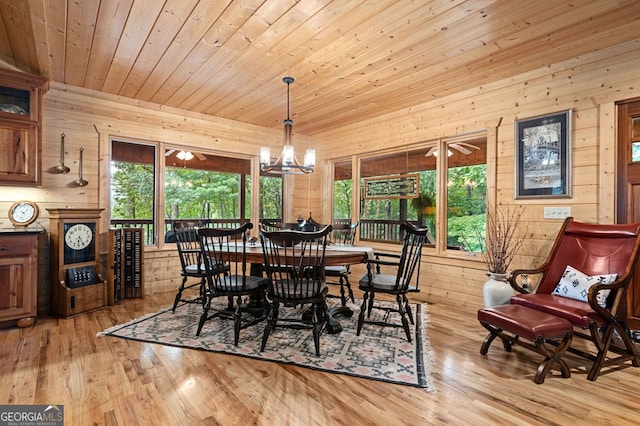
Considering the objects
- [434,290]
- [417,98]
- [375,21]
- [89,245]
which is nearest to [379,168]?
[417,98]

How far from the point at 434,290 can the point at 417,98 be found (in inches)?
98.6

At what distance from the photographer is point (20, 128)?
3504 mm

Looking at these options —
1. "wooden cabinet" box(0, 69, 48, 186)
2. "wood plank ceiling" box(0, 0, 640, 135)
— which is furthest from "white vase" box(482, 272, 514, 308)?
"wooden cabinet" box(0, 69, 48, 186)

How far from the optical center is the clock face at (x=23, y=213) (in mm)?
3674

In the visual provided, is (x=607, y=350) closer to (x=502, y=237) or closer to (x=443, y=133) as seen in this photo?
(x=502, y=237)

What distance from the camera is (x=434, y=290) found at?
443 centimetres

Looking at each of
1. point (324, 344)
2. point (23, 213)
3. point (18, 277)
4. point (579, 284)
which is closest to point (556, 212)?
point (579, 284)

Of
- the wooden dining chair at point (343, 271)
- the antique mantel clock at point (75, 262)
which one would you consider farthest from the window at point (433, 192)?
the antique mantel clock at point (75, 262)

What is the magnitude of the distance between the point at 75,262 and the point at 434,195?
4444mm

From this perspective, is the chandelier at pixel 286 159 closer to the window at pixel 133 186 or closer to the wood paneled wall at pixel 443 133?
the wood paneled wall at pixel 443 133

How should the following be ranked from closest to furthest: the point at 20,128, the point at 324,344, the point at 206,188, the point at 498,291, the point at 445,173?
the point at 324,344 → the point at 498,291 → the point at 20,128 → the point at 445,173 → the point at 206,188

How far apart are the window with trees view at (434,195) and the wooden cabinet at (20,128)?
13.8 ft

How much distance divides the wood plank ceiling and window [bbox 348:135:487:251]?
2.67ft
